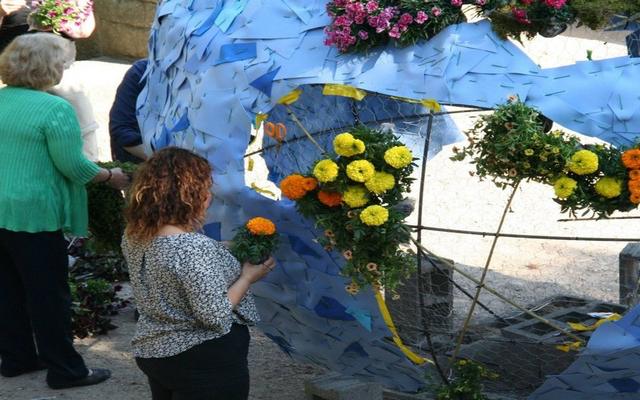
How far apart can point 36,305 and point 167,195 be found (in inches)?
61.9

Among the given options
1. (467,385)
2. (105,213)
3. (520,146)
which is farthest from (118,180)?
(520,146)

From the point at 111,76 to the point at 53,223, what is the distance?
6378 mm

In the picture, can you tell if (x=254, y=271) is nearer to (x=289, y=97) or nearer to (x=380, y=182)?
(x=380, y=182)

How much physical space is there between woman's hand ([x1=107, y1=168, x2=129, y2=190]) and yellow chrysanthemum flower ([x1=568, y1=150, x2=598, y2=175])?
2176 millimetres

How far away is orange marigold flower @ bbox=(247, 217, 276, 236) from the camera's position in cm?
386

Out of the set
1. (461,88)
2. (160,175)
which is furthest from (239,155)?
(461,88)

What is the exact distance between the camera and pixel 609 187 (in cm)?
342

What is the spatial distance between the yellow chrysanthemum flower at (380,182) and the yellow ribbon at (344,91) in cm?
30

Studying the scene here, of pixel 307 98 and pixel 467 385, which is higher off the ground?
pixel 307 98

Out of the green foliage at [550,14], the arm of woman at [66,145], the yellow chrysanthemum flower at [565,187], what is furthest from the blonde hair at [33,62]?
the yellow chrysanthemum flower at [565,187]

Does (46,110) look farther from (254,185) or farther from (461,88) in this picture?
(461,88)

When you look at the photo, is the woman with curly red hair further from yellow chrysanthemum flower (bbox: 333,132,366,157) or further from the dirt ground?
the dirt ground

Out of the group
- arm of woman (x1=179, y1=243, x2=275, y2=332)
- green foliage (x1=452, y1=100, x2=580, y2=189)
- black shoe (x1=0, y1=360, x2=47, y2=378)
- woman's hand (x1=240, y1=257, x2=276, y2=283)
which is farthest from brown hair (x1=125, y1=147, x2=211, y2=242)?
black shoe (x1=0, y1=360, x2=47, y2=378)

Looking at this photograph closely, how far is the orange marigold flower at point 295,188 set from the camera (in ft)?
12.2
